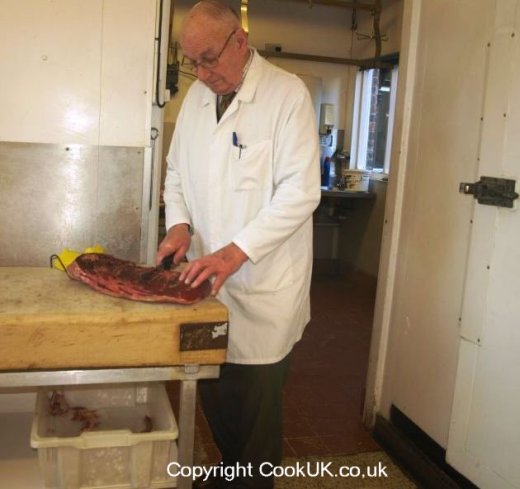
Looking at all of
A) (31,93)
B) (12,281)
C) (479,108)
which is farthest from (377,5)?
(12,281)

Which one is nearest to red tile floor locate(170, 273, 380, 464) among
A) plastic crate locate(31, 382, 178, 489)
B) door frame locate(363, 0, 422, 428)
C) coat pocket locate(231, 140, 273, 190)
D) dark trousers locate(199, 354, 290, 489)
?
door frame locate(363, 0, 422, 428)

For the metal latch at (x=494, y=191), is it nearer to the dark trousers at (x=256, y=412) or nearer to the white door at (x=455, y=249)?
the white door at (x=455, y=249)

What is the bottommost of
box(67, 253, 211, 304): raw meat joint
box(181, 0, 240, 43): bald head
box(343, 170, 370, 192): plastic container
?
box(67, 253, 211, 304): raw meat joint

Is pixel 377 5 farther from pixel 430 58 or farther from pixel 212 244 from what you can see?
pixel 212 244

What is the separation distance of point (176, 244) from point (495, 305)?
980 millimetres

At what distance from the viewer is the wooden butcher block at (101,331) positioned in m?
1.18

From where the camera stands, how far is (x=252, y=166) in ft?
5.49

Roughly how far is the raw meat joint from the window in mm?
3881

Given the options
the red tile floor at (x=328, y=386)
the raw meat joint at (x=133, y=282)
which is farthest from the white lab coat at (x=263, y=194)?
the red tile floor at (x=328, y=386)

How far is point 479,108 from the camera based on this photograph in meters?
1.86

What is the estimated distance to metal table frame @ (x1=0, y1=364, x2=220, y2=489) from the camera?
1.21 metres

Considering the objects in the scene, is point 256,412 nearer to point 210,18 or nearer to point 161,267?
point 161,267

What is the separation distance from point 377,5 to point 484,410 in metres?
3.98

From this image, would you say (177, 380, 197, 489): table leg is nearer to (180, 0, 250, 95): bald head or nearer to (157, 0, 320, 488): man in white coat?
(157, 0, 320, 488): man in white coat
